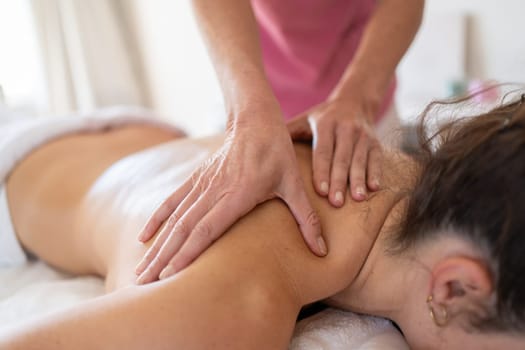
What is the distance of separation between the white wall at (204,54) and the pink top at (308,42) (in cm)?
103

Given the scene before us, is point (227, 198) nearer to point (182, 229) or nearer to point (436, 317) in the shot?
point (182, 229)

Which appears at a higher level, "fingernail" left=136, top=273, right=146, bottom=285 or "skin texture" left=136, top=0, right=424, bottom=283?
"skin texture" left=136, top=0, right=424, bottom=283

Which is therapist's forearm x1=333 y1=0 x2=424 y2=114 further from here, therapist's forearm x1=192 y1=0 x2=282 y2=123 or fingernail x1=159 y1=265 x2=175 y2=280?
fingernail x1=159 y1=265 x2=175 y2=280

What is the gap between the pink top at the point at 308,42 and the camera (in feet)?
5.39

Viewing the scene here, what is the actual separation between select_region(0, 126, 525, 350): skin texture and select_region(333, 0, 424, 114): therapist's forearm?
0.21 metres

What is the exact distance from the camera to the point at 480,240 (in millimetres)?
777

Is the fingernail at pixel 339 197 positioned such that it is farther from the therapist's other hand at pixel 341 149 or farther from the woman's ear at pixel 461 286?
the woman's ear at pixel 461 286

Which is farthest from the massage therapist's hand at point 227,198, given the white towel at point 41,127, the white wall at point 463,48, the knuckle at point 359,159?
the white wall at point 463,48

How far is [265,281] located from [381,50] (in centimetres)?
65

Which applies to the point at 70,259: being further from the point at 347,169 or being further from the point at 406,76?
the point at 406,76

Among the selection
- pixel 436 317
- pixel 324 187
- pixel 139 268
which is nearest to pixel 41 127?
pixel 139 268

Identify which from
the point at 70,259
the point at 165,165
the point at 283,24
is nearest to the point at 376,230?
the point at 165,165

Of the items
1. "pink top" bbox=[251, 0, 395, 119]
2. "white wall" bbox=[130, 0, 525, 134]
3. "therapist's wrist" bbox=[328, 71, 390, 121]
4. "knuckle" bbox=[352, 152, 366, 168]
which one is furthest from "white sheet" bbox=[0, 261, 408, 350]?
"white wall" bbox=[130, 0, 525, 134]

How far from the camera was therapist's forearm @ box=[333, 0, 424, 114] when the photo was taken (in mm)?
1210
